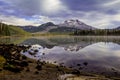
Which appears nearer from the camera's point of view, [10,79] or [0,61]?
[10,79]

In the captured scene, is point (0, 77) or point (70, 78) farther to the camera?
point (0, 77)

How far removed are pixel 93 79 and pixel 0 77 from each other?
33.1 ft

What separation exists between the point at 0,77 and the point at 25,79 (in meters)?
2.70

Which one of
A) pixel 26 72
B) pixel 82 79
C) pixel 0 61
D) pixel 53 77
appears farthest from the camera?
pixel 0 61

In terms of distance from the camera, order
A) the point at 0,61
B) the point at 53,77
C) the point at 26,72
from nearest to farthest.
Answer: the point at 53,77
the point at 26,72
the point at 0,61

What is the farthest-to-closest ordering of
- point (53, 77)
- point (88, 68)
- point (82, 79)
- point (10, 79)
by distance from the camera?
point (88, 68), point (53, 77), point (10, 79), point (82, 79)

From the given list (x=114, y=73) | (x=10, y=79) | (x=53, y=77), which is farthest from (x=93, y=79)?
(x=114, y=73)

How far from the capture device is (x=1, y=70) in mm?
23938

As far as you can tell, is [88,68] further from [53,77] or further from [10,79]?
[10,79]

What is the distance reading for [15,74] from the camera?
23.5m

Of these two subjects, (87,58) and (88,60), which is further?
(87,58)

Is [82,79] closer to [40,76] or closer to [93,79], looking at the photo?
[93,79]

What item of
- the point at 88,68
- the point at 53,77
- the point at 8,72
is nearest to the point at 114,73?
the point at 88,68

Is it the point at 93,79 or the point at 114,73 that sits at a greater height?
the point at 93,79
